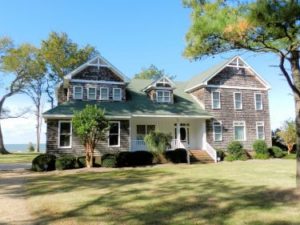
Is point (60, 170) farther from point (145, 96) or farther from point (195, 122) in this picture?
point (195, 122)

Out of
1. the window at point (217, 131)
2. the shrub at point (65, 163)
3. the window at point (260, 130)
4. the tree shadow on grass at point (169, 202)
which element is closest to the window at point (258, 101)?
the window at point (260, 130)

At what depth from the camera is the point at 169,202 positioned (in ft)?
29.9

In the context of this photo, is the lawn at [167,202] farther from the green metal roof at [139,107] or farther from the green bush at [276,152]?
the green bush at [276,152]

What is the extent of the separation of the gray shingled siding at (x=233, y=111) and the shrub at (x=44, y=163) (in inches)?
505

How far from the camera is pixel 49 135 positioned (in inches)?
861

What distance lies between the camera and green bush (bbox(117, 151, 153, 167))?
70.0 feet

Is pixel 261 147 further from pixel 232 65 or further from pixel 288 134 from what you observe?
pixel 232 65

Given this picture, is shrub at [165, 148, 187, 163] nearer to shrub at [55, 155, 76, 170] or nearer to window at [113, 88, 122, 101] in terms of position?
window at [113, 88, 122, 101]

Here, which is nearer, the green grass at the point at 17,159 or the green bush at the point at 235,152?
the green bush at the point at 235,152

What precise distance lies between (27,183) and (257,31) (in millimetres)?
11329

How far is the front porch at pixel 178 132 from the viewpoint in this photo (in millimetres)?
25206

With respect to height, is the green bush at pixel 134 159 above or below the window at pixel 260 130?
below

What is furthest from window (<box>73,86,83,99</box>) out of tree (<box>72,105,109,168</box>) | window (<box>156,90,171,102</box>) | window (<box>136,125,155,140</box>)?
window (<box>156,90,171,102</box>)

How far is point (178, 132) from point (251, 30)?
1633cm
